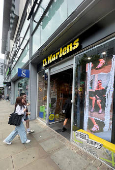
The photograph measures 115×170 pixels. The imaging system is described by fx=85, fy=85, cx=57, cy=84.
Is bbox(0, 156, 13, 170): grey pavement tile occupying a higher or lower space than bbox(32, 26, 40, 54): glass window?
lower

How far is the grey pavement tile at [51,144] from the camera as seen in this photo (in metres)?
2.83

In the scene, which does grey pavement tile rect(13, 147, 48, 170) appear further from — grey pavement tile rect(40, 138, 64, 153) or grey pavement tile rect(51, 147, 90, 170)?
grey pavement tile rect(51, 147, 90, 170)

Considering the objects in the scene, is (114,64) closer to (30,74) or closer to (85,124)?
(85,124)

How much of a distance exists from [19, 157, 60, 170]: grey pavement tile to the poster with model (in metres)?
1.40

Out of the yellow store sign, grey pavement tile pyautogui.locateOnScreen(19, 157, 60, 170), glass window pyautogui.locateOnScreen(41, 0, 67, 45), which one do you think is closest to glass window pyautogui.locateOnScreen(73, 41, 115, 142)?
the yellow store sign

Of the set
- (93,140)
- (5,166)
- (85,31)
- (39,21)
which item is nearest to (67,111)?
(93,140)

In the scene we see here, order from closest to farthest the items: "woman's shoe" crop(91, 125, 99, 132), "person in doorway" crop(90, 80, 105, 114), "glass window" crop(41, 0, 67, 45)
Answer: "person in doorway" crop(90, 80, 105, 114)
"woman's shoe" crop(91, 125, 99, 132)
"glass window" crop(41, 0, 67, 45)

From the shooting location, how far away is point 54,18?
3.73 metres

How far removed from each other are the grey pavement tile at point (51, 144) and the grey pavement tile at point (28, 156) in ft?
0.57

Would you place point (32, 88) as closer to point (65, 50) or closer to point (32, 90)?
point (32, 90)

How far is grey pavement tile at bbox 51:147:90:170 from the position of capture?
2.20 meters

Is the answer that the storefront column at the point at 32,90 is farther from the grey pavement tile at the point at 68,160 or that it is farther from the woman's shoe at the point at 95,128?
the woman's shoe at the point at 95,128

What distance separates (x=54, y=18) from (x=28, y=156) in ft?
17.2

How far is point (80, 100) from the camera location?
3033 millimetres
